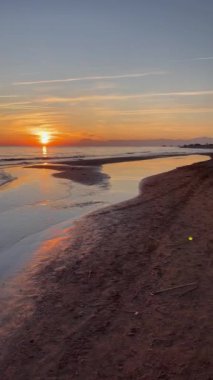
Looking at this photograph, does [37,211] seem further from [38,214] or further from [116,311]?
[116,311]

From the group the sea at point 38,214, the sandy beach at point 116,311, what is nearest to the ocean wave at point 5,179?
the sea at point 38,214

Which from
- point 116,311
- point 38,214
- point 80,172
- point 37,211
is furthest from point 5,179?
point 116,311

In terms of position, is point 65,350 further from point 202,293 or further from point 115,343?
point 202,293

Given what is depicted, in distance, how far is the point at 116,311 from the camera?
585 centimetres

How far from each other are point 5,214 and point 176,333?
11562mm

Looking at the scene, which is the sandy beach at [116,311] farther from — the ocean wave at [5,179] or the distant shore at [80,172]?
the ocean wave at [5,179]

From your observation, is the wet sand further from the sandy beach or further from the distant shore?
the sandy beach

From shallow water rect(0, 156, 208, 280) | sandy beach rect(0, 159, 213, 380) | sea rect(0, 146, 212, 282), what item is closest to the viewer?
sandy beach rect(0, 159, 213, 380)

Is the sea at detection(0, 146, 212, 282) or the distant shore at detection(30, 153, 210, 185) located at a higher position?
the distant shore at detection(30, 153, 210, 185)

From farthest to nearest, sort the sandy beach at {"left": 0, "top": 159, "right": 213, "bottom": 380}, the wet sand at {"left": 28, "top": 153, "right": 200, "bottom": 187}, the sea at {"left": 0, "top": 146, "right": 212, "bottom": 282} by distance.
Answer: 1. the wet sand at {"left": 28, "top": 153, "right": 200, "bottom": 187}
2. the sea at {"left": 0, "top": 146, "right": 212, "bottom": 282}
3. the sandy beach at {"left": 0, "top": 159, "right": 213, "bottom": 380}

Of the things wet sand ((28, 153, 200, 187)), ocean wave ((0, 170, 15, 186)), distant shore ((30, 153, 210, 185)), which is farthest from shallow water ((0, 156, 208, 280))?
distant shore ((30, 153, 210, 185))

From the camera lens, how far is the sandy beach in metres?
4.47

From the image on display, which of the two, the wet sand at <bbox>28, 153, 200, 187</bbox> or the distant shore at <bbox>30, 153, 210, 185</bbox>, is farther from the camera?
the distant shore at <bbox>30, 153, 210, 185</bbox>

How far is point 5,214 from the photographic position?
609 inches
